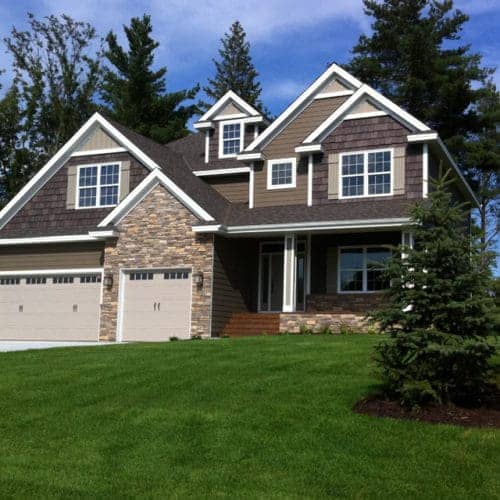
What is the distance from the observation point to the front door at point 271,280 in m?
22.6

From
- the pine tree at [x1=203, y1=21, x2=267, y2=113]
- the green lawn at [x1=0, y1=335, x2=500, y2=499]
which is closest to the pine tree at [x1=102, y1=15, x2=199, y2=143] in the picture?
the pine tree at [x1=203, y1=21, x2=267, y2=113]

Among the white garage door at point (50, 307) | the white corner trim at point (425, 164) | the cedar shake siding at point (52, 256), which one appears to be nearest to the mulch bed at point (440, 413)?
the white corner trim at point (425, 164)

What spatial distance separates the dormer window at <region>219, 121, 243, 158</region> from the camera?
84.1 ft

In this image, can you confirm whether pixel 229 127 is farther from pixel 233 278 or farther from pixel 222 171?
pixel 233 278

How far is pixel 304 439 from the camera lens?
8.03 metres

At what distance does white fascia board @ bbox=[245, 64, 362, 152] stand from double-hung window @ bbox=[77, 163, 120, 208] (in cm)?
446

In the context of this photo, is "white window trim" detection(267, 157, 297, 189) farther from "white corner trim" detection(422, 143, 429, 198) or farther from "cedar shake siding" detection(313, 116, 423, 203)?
"white corner trim" detection(422, 143, 429, 198)

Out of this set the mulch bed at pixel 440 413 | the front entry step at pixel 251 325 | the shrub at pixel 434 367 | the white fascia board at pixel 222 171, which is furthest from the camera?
the white fascia board at pixel 222 171

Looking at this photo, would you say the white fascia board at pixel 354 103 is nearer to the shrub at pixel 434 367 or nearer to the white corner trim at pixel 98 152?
the white corner trim at pixel 98 152

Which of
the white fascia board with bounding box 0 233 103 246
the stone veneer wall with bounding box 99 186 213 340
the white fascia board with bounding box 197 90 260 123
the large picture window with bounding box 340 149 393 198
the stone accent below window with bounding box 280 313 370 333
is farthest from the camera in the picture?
the white fascia board with bounding box 197 90 260 123

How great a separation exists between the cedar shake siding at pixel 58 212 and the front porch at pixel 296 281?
4431 millimetres

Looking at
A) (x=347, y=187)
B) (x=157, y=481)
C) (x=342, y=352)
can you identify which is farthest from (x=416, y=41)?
(x=157, y=481)

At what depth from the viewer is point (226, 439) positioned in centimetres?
812

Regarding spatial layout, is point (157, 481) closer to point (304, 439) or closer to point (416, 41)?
point (304, 439)
